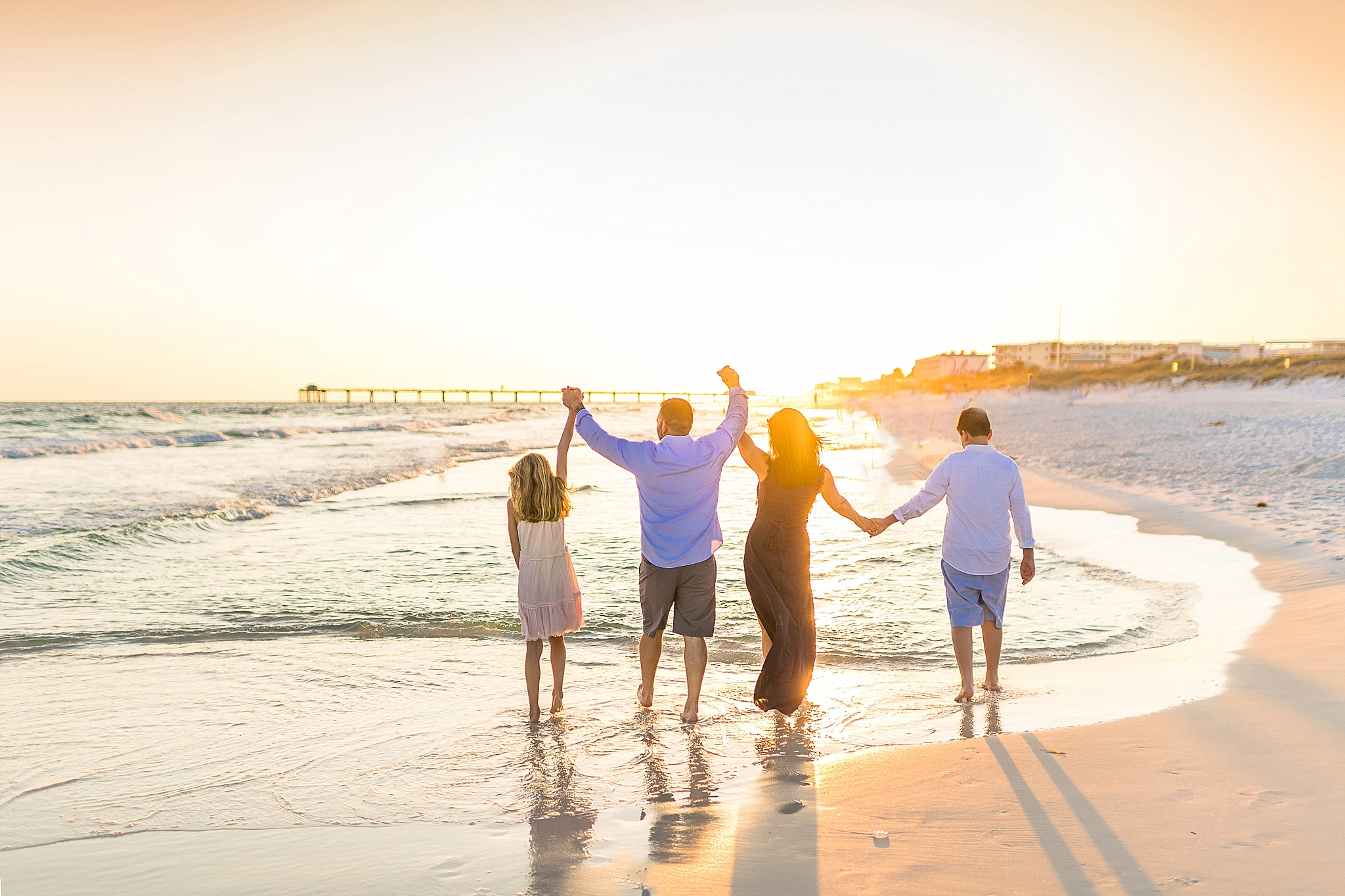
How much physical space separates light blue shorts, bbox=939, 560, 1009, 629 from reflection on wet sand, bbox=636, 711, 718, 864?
5.97 feet

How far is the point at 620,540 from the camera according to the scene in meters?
11.0

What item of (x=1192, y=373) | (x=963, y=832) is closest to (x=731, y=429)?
(x=963, y=832)

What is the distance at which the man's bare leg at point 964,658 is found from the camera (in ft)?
15.5

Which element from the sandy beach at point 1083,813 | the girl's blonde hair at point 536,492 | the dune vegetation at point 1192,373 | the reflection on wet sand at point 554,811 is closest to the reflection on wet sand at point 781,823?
the sandy beach at point 1083,813

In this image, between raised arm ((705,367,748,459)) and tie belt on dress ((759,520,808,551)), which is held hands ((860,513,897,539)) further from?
raised arm ((705,367,748,459))

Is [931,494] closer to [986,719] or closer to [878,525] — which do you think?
[878,525]

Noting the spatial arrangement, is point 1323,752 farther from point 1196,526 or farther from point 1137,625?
point 1196,526

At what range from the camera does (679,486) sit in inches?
179

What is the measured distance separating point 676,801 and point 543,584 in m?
1.58

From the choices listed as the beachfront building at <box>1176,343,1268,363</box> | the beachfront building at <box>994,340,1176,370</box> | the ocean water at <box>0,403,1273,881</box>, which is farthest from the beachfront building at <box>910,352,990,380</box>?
the ocean water at <box>0,403,1273,881</box>

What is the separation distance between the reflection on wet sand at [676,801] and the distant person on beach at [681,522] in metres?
0.36

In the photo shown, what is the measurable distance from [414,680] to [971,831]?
3.81m

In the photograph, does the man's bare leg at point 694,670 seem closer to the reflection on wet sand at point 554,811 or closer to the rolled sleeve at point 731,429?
the reflection on wet sand at point 554,811

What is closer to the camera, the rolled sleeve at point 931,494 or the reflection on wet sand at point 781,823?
the reflection on wet sand at point 781,823
